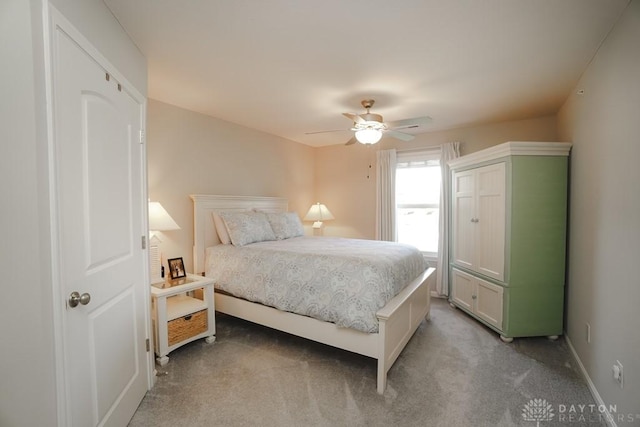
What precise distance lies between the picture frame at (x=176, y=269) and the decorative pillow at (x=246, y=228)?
589 mm

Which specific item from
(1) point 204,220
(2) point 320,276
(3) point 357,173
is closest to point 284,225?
(1) point 204,220

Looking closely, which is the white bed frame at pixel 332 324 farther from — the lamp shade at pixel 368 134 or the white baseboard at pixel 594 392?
the lamp shade at pixel 368 134

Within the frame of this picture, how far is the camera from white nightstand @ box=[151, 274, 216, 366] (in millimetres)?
2436

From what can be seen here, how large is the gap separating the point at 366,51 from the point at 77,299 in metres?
2.27

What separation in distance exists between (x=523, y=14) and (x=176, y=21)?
2.08 meters

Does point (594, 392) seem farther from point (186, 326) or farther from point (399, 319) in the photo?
point (186, 326)

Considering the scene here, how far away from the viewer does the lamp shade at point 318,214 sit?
4964 mm

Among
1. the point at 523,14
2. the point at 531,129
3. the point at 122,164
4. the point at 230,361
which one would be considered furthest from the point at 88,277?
the point at 531,129

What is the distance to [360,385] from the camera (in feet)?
7.16

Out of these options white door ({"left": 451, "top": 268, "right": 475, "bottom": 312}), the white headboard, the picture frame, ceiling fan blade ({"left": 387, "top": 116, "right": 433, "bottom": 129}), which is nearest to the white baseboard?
white door ({"left": 451, "top": 268, "right": 475, "bottom": 312})

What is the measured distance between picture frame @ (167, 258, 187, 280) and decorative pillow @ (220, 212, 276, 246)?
59 centimetres

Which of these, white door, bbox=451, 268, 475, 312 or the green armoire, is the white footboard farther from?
the green armoire

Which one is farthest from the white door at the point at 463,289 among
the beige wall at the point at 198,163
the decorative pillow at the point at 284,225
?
the beige wall at the point at 198,163

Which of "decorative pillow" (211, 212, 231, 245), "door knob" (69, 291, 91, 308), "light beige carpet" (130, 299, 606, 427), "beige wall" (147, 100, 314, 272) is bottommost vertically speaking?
"light beige carpet" (130, 299, 606, 427)
